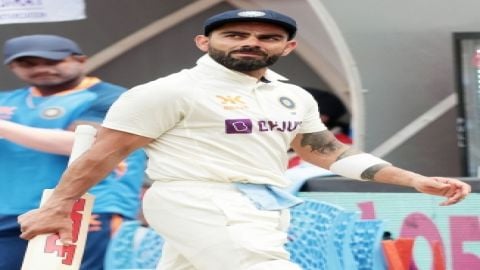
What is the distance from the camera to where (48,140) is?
5.59 metres

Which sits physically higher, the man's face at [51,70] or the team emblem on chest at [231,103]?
the man's face at [51,70]

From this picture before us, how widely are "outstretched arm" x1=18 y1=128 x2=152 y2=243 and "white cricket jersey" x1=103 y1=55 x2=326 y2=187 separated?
47 millimetres

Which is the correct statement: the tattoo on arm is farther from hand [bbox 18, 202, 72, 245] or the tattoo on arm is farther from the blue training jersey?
the blue training jersey

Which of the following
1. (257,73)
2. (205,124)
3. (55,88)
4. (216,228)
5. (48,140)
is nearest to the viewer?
(216,228)

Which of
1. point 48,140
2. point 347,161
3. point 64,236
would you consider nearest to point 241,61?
point 347,161

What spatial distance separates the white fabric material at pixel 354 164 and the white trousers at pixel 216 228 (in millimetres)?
537

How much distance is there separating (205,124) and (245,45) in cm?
31

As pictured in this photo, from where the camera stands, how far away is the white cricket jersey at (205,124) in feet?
13.9

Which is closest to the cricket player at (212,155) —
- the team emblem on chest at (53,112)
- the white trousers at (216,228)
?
the white trousers at (216,228)

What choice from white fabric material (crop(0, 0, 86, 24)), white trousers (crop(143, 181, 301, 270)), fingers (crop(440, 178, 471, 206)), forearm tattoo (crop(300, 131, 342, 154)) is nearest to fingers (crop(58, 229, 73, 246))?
white trousers (crop(143, 181, 301, 270))

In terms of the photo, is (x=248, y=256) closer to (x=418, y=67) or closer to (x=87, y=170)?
(x=87, y=170)

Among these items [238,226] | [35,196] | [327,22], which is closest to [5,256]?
[35,196]

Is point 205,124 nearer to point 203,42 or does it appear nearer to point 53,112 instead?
point 203,42

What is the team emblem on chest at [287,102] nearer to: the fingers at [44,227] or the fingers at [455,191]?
the fingers at [455,191]
